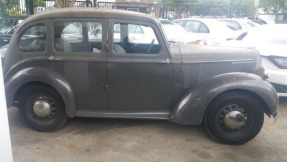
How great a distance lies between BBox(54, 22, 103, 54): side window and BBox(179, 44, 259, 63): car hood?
127cm

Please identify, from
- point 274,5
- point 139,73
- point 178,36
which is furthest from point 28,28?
point 274,5

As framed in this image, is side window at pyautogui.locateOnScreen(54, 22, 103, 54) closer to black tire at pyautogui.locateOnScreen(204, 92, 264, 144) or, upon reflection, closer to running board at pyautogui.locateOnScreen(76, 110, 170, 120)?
running board at pyautogui.locateOnScreen(76, 110, 170, 120)

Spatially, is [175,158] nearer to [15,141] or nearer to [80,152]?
[80,152]

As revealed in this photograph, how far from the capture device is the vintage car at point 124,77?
3578 millimetres

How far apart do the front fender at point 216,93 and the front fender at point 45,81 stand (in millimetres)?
1507

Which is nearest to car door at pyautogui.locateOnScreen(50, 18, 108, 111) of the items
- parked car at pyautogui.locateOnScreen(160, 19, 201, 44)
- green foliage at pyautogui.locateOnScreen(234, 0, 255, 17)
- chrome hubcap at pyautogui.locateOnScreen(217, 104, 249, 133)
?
chrome hubcap at pyautogui.locateOnScreen(217, 104, 249, 133)

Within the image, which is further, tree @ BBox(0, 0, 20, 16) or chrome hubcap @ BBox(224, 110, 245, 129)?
tree @ BBox(0, 0, 20, 16)

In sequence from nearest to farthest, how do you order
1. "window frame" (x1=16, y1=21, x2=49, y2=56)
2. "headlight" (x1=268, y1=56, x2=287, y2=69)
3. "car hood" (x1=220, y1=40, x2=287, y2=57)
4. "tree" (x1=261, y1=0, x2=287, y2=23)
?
"window frame" (x1=16, y1=21, x2=49, y2=56)
"headlight" (x1=268, y1=56, x2=287, y2=69)
"car hood" (x1=220, y1=40, x2=287, y2=57)
"tree" (x1=261, y1=0, x2=287, y2=23)

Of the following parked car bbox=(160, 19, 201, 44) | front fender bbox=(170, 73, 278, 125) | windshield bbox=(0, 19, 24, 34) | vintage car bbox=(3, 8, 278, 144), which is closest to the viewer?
front fender bbox=(170, 73, 278, 125)

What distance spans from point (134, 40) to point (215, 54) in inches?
48.5

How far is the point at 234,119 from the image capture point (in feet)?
11.7

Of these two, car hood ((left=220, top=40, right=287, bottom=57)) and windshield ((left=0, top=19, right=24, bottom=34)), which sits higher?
windshield ((left=0, top=19, right=24, bottom=34))

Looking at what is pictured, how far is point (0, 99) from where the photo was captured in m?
1.91

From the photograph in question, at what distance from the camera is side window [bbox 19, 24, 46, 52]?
3752mm
